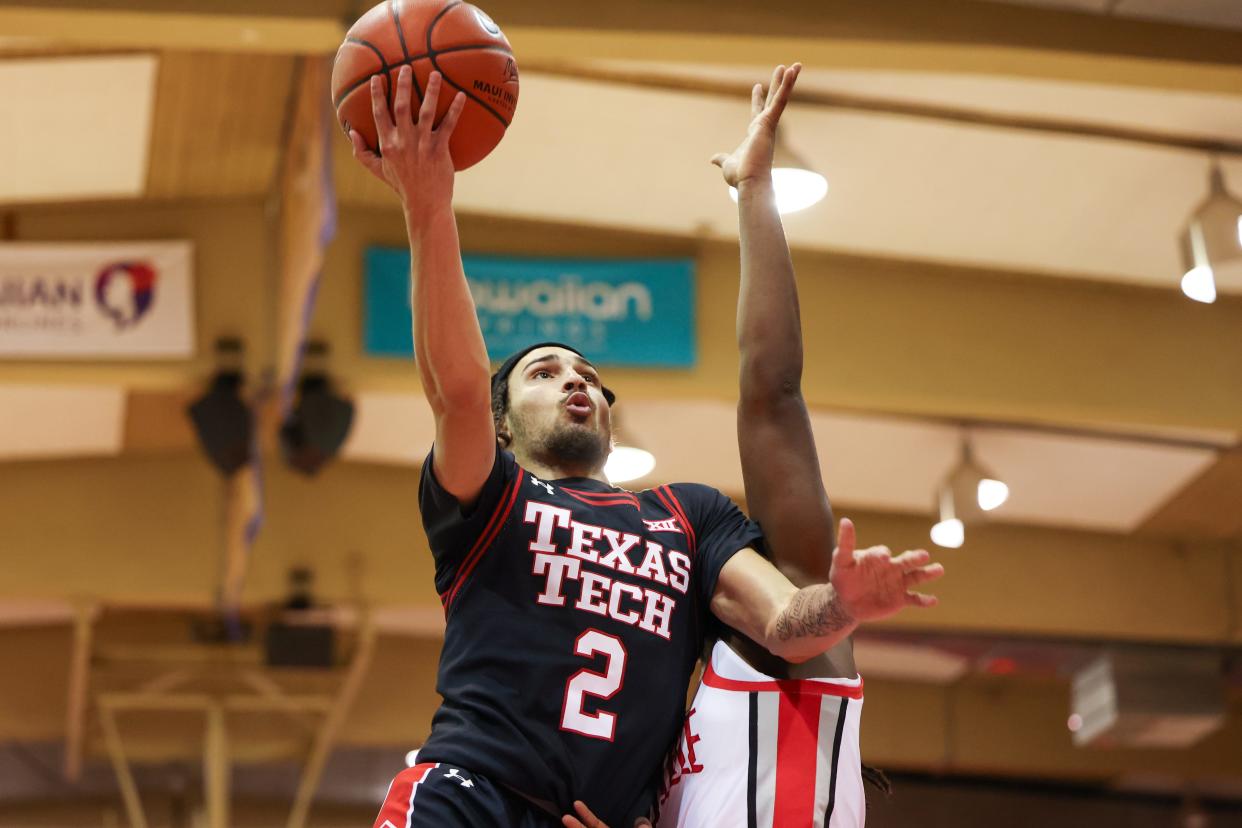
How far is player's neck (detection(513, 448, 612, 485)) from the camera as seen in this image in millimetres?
3938

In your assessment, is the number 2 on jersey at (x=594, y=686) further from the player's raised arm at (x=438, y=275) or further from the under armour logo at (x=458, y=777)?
the player's raised arm at (x=438, y=275)

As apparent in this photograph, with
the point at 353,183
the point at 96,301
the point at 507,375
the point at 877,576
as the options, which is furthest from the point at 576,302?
the point at 877,576

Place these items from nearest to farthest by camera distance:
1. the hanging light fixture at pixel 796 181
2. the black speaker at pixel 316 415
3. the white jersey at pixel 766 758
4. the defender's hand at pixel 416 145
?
the defender's hand at pixel 416 145
the white jersey at pixel 766 758
the hanging light fixture at pixel 796 181
the black speaker at pixel 316 415

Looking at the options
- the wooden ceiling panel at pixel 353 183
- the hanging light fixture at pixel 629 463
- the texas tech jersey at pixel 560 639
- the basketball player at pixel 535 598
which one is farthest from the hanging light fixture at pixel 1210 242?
the texas tech jersey at pixel 560 639

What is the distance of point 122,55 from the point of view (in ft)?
28.5

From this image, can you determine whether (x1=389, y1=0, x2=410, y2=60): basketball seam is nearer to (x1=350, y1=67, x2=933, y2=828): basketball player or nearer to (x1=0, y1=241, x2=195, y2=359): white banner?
(x1=350, y1=67, x2=933, y2=828): basketball player

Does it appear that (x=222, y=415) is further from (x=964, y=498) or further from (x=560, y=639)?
(x=560, y=639)

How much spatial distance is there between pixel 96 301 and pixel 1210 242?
6121 mm

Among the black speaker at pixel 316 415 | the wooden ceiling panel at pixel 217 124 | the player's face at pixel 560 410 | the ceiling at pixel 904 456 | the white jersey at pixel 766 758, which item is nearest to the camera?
the white jersey at pixel 766 758

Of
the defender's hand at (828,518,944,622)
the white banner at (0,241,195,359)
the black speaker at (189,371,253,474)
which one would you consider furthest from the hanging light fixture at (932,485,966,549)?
the defender's hand at (828,518,944,622)

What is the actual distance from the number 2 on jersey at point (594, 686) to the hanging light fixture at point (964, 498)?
8.03 meters

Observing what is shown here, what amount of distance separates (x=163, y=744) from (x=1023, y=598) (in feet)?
25.7

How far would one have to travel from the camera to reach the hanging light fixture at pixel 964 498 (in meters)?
11.3

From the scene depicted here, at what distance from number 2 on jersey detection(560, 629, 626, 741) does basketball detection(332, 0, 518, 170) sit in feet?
3.46
